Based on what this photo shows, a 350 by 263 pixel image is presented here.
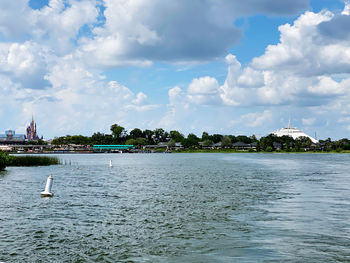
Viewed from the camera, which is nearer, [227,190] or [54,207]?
[54,207]

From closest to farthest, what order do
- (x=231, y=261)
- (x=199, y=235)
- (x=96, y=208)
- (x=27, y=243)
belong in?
1. (x=231, y=261)
2. (x=27, y=243)
3. (x=199, y=235)
4. (x=96, y=208)

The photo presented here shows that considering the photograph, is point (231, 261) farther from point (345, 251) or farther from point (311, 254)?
point (345, 251)

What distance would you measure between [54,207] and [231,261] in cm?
2095

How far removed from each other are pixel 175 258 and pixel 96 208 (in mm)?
16811

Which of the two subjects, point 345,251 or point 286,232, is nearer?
point 345,251

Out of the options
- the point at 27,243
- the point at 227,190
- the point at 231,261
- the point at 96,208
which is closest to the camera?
the point at 231,261

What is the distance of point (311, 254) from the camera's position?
17.6 meters

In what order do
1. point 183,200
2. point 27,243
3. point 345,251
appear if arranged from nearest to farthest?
point 345,251
point 27,243
point 183,200

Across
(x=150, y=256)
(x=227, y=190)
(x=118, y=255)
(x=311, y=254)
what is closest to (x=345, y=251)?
(x=311, y=254)

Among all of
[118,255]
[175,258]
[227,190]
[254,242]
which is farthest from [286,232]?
[227,190]

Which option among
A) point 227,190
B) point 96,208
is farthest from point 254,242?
point 227,190

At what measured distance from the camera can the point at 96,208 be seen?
3256 centimetres

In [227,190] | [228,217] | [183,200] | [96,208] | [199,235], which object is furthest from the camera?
[227,190]

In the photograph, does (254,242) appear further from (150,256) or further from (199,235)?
(150,256)
